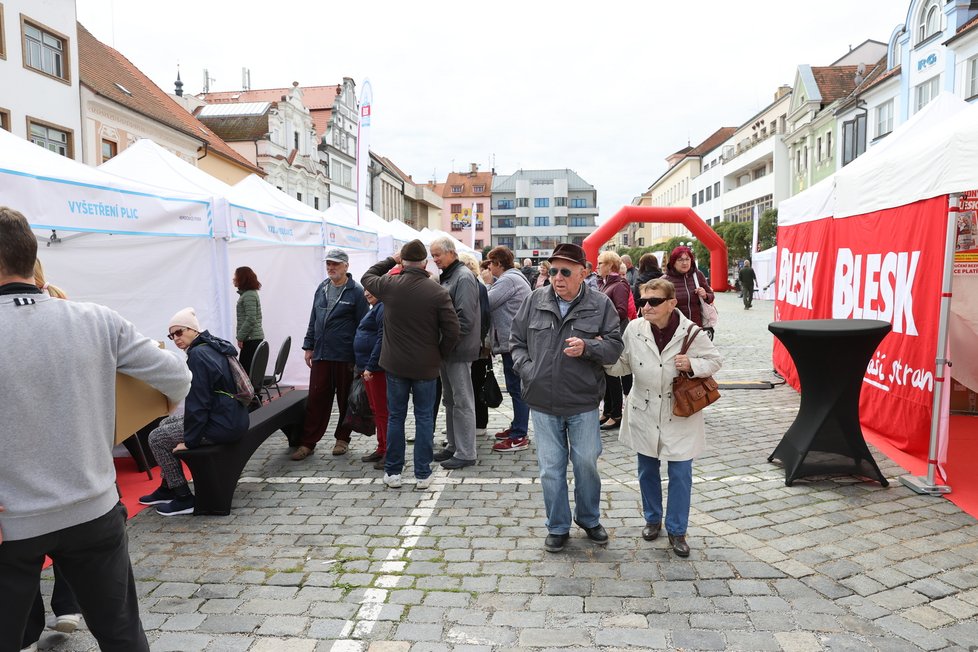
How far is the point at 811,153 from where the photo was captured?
137ft

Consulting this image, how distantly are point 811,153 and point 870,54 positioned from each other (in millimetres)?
9127

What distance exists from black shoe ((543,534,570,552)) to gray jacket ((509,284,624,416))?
0.79m

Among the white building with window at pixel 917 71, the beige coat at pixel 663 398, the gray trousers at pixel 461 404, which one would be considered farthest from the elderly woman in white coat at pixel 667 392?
the white building with window at pixel 917 71

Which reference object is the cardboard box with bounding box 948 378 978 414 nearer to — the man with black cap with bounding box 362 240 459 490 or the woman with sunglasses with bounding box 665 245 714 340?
the woman with sunglasses with bounding box 665 245 714 340

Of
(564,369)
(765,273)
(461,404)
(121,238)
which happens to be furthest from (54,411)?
(765,273)

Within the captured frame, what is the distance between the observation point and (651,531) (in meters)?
4.36

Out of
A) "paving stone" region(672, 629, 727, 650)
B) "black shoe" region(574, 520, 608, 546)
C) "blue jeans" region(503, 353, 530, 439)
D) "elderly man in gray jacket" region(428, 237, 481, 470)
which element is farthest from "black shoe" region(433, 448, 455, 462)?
"paving stone" region(672, 629, 727, 650)


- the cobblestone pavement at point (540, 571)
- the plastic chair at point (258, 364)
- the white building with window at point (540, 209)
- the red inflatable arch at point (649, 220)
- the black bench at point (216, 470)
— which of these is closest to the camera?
the cobblestone pavement at point (540, 571)

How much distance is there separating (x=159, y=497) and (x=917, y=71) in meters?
32.8

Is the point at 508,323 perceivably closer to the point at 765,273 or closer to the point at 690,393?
the point at 690,393

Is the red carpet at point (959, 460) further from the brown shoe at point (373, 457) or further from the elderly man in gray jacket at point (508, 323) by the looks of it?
the brown shoe at point (373, 457)

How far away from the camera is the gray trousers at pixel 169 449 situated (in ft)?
16.6

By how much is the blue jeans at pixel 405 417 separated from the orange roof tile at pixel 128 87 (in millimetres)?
22283

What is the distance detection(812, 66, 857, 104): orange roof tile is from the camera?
41.2m
